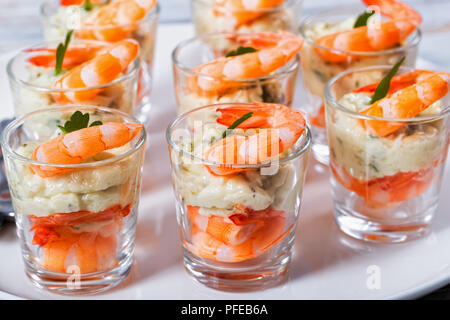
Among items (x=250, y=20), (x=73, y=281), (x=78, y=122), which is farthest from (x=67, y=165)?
(x=250, y=20)

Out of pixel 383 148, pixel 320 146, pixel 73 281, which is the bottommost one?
pixel 320 146

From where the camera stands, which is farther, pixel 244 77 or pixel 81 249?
pixel 244 77

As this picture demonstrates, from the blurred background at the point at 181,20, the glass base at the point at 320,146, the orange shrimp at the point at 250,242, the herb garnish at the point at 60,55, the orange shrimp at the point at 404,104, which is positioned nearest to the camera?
the orange shrimp at the point at 250,242

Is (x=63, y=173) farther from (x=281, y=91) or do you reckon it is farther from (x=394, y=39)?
(x=394, y=39)

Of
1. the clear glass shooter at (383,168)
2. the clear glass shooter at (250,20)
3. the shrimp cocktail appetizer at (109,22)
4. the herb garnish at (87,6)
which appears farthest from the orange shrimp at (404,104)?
the herb garnish at (87,6)

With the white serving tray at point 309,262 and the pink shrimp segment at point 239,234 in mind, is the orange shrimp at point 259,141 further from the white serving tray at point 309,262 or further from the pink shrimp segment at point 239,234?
the white serving tray at point 309,262

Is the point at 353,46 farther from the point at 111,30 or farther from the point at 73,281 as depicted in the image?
the point at 73,281
